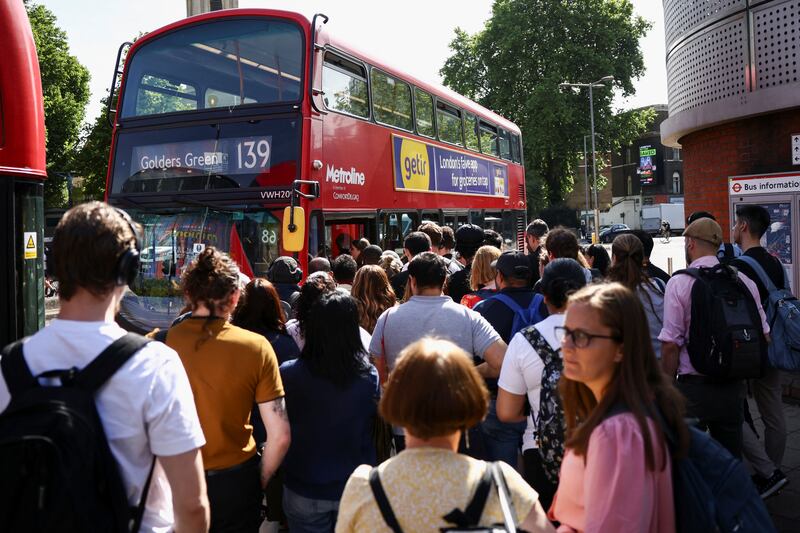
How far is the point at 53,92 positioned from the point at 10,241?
104 ft

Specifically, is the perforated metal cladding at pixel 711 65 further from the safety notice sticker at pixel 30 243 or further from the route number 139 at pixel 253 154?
the safety notice sticker at pixel 30 243

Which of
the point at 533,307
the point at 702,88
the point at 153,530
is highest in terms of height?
the point at 702,88

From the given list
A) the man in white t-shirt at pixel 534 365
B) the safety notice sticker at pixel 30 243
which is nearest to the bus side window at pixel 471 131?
the safety notice sticker at pixel 30 243

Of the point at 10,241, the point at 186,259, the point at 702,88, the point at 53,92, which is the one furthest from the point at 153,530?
the point at 53,92

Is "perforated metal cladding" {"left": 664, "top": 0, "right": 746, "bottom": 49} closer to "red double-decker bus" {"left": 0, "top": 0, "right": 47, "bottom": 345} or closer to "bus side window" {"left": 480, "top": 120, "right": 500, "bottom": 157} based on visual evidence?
"bus side window" {"left": 480, "top": 120, "right": 500, "bottom": 157}

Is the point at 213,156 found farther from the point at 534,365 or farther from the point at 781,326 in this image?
the point at 781,326

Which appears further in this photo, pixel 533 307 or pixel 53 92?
pixel 53 92

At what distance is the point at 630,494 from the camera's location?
1790 millimetres

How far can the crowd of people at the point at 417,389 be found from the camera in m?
1.81

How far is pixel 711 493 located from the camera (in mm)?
1820

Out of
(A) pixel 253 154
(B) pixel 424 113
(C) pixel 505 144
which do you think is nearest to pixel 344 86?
(A) pixel 253 154

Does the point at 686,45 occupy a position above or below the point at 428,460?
above

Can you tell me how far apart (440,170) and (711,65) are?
4127 millimetres

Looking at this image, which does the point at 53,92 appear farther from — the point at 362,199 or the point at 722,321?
the point at 722,321
